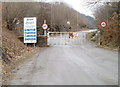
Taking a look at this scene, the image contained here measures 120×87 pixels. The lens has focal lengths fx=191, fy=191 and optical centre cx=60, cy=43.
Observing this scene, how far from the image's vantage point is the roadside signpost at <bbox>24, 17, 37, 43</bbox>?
20.3 metres

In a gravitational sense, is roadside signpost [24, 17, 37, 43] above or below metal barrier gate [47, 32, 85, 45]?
above

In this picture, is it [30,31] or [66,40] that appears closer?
[30,31]

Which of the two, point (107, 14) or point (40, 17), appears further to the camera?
point (40, 17)

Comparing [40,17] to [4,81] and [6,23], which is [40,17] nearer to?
[6,23]

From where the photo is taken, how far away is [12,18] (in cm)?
2159

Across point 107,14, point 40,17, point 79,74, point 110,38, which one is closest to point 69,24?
point 40,17

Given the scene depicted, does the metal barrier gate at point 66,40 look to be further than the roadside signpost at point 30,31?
Yes

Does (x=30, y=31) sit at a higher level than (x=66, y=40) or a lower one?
higher

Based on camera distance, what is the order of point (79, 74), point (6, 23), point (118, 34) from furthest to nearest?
point (6, 23) → point (118, 34) → point (79, 74)

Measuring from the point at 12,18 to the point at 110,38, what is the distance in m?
11.8

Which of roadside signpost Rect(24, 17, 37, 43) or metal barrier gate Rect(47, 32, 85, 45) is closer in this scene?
roadside signpost Rect(24, 17, 37, 43)

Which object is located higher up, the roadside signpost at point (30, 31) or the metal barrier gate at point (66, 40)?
the roadside signpost at point (30, 31)

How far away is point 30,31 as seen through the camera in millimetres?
20344

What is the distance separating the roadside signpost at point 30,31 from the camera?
20.3m
